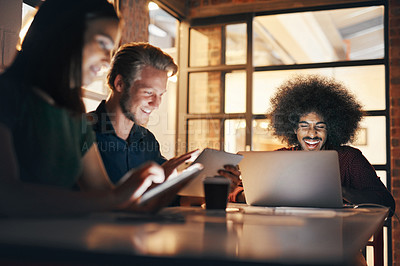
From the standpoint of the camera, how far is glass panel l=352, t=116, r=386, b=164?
412 centimetres

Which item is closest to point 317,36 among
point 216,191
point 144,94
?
point 144,94

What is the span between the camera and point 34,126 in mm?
1181

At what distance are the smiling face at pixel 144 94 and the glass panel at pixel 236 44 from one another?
250 cm

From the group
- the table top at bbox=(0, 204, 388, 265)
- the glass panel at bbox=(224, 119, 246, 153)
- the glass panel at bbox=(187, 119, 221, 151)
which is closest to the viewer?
the table top at bbox=(0, 204, 388, 265)

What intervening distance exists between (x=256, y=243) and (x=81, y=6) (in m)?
0.87

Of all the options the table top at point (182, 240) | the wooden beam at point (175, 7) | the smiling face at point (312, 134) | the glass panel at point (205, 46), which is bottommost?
the table top at point (182, 240)

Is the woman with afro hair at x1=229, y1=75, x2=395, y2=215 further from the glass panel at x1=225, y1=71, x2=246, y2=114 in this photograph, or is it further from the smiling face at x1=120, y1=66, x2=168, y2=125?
the glass panel at x1=225, y1=71, x2=246, y2=114

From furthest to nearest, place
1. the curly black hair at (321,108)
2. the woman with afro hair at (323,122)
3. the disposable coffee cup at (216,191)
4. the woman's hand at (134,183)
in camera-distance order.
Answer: the curly black hair at (321,108) → the woman with afro hair at (323,122) → the disposable coffee cup at (216,191) → the woman's hand at (134,183)

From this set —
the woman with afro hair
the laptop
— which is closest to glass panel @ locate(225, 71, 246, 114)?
the woman with afro hair

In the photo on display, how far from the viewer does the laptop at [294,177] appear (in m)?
1.63

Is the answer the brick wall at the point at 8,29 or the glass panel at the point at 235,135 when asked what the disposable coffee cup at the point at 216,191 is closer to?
the brick wall at the point at 8,29

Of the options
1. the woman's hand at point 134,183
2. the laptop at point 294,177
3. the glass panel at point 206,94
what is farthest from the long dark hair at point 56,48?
the glass panel at point 206,94

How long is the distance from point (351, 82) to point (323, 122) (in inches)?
79.6

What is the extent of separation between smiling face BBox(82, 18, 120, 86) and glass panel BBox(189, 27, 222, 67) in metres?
3.53
